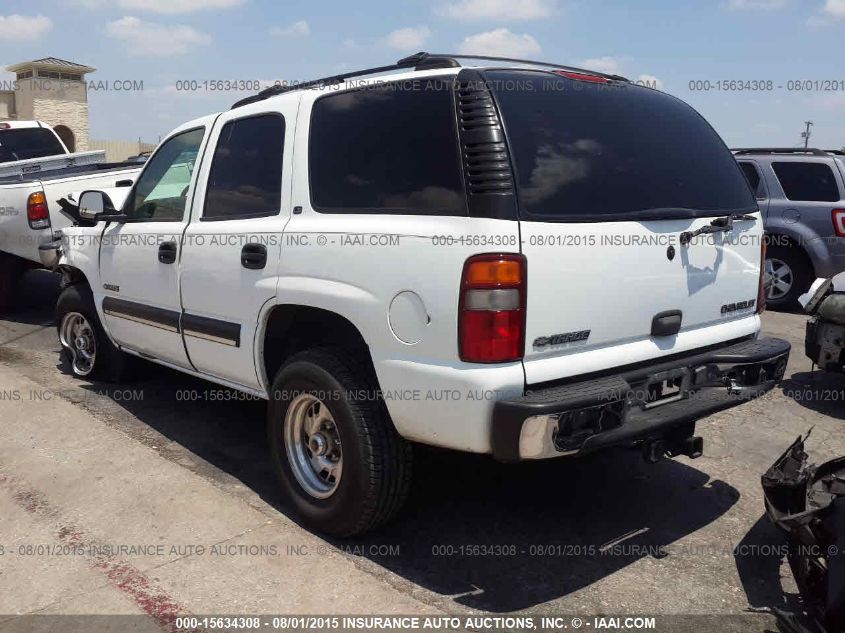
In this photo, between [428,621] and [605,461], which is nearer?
[428,621]

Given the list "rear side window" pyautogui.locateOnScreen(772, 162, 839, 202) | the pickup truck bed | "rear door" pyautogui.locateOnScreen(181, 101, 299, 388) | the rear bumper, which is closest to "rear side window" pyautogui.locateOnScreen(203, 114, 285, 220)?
"rear door" pyautogui.locateOnScreen(181, 101, 299, 388)

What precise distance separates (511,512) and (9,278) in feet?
22.1

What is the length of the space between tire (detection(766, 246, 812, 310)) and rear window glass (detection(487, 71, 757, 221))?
571 centimetres

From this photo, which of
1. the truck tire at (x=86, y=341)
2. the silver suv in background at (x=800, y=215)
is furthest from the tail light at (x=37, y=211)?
the silver suv in background at (x=800, y=215)

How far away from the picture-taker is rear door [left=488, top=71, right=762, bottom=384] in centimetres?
289

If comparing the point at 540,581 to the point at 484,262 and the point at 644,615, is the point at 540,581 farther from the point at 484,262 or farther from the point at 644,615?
the point at 484,262

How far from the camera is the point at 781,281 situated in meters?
8.89

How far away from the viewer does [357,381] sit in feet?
10.7

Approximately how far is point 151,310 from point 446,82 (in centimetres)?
246

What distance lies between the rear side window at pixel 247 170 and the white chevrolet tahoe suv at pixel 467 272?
0.01 metres

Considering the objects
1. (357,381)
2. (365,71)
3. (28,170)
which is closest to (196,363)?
(357,381)

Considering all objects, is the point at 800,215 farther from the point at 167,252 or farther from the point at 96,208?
the point at 96,208

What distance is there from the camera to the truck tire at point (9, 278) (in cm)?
817

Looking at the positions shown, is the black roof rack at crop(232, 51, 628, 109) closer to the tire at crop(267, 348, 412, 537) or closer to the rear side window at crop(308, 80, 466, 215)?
the rear side window at crop(308, 80, 466, 215)
